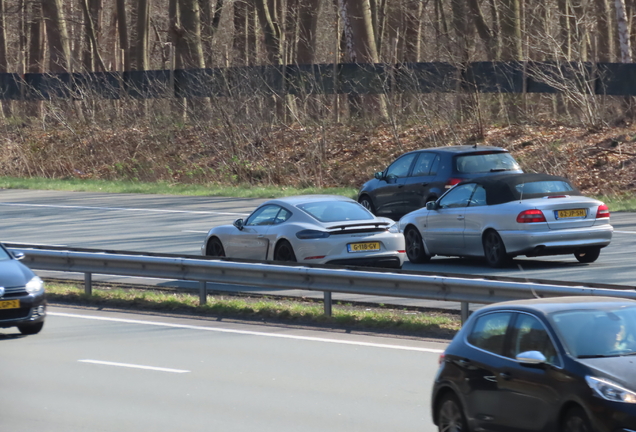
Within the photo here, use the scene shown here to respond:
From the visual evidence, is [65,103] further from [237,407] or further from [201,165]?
[237,407]

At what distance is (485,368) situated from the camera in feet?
23.1

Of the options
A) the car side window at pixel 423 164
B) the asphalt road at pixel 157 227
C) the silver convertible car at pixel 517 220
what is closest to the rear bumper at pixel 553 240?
the silver convertible car at pixel 517 220

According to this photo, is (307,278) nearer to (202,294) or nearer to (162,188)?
(202,294)

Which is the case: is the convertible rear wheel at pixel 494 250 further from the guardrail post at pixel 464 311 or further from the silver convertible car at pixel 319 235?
the guardrail post at pixel 464 311

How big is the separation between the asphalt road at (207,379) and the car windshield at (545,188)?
5.27 m

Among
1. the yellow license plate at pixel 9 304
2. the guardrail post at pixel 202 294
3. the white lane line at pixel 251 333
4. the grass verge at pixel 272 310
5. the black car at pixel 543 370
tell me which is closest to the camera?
the black car at pixel 543 370

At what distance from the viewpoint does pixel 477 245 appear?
1706cm

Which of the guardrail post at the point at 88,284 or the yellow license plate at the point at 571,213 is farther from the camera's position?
the yellow license plate at the point at 571,213

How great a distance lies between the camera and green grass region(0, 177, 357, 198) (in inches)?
1151

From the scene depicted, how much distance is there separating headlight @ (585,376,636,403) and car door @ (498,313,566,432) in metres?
0.25

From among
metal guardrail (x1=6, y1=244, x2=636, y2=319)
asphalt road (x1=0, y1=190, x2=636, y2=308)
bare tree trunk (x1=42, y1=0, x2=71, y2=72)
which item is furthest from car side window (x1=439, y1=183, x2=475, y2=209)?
bare tree trunk (x1=42, y1=0, x2=71, y2=72)

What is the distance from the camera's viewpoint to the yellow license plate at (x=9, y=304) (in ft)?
39.3

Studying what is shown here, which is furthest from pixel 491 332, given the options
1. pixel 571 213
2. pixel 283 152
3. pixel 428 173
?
pixel 283 152

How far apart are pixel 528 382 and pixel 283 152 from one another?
29548 mm
